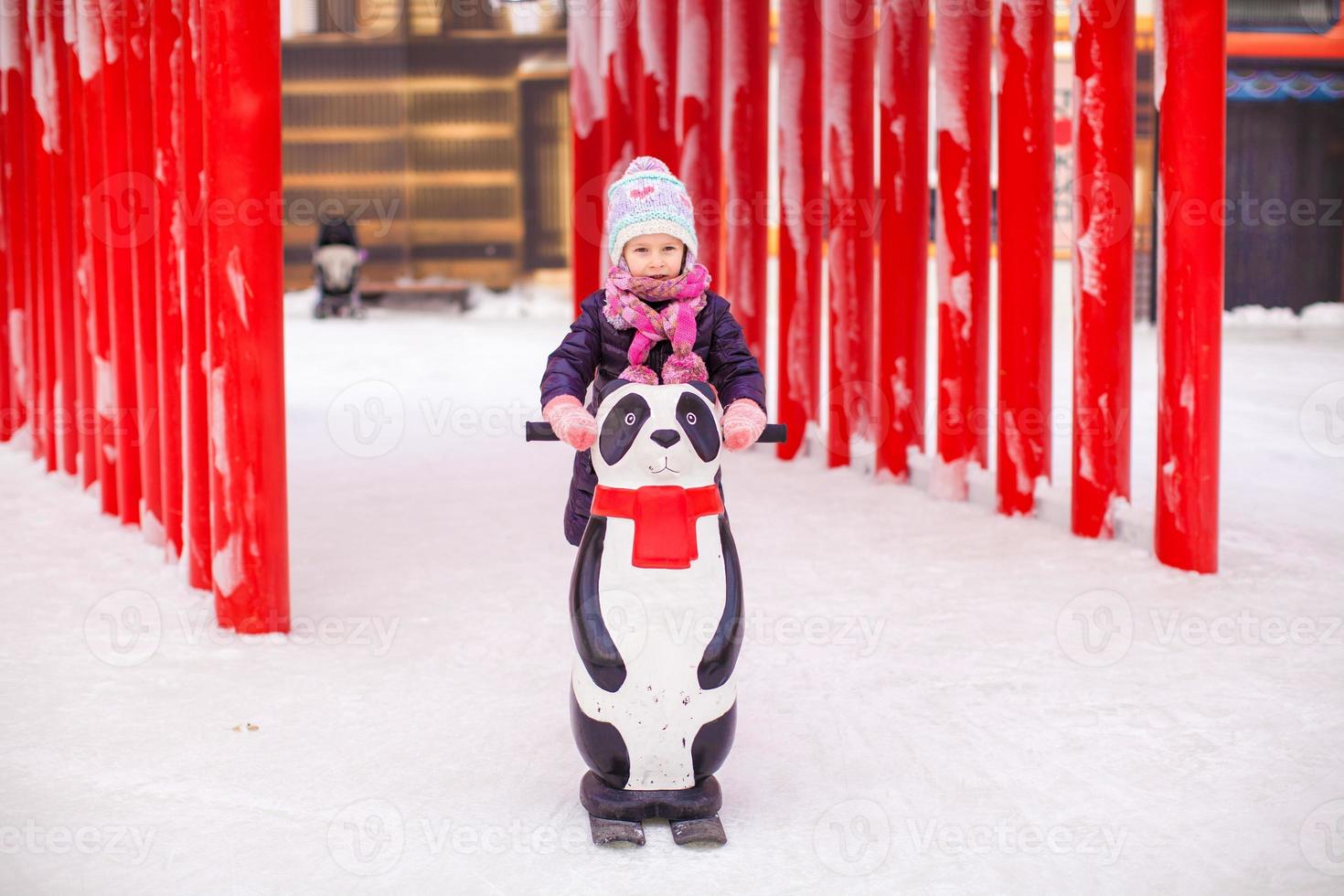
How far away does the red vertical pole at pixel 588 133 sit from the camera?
7.41m

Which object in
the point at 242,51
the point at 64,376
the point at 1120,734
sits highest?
the point at 242,51

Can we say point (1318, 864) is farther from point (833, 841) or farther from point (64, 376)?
point (64, 376)

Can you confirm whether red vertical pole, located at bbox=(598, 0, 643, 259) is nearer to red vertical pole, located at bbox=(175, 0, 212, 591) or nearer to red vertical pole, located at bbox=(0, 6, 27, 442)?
red vertical pole, located at bbox=(0, 6, 27, 442)

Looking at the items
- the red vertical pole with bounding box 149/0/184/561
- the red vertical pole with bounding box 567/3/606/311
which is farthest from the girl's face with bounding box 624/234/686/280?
the red vertical pole with bounding box 567/3/606/311

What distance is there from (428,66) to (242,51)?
491 inches

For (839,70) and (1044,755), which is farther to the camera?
(839,70)

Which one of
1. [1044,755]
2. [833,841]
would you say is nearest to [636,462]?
[833,841]

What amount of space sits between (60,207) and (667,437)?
405 centimetres

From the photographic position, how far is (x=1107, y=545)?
4.61 m

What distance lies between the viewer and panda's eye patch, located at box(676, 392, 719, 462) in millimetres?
2373

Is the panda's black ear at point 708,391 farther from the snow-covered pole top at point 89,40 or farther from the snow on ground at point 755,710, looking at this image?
the snow-covered pole top at point 89,40

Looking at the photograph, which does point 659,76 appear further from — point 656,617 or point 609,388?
point 656,617

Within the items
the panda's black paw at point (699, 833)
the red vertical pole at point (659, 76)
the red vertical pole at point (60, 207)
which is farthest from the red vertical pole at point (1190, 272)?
the red vertical pole at point (60, 207)

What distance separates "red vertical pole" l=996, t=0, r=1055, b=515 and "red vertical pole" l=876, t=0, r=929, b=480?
0.69m
